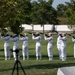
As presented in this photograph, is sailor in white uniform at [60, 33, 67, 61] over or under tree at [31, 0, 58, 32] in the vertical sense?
under

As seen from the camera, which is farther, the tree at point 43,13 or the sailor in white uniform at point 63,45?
the tree at point 43,13

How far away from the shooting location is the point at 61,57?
2441 centimetres

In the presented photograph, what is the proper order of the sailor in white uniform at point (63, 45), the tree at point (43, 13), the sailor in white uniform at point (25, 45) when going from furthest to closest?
the tree at point (43, 13), the sailor in white uniform at point (25, 45), the sailor in white uniform at point (63, 45)

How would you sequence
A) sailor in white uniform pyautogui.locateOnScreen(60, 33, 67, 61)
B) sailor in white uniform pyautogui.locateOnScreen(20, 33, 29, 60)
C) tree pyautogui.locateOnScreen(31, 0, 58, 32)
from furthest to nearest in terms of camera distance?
tree pyautogui.locateOnScreen(31, 0, 58, 32) < sailor in white uniform pyautogui.locateOnScreen(20, 33, 29, 60) < sailor in white uniform pyautogui.locateOnScreen(60, 33, 67, 61)

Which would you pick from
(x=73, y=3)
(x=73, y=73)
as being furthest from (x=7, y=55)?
(x=73, y=3)

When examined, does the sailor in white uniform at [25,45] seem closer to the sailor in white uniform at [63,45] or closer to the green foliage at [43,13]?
the sailor in white uniform at [63,45]

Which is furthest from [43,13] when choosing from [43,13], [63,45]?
[63,45]

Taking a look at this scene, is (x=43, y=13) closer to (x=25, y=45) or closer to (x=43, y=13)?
(x=43, y=13)

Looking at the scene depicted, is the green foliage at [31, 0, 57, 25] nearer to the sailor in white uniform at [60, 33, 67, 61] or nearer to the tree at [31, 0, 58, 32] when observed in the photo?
the tree at [31, 0, 58, 32]

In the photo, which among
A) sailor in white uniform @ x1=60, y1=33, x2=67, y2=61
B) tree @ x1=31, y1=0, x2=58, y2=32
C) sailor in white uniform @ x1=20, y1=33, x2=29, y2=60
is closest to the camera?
sailor in white uniform @ x1=60, y1=33, x2=67, y2=61

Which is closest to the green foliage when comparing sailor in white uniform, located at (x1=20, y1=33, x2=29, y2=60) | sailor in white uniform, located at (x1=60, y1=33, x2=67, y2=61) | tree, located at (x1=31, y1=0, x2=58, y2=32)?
tree, located at (x1=31, y1=0, x2=58, y2=32)

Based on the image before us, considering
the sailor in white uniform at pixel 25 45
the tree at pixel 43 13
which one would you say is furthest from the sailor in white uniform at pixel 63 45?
the tree at pixel 43 13

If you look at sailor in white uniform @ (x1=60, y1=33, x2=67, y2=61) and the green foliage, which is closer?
sailor in white uniform @ (x1=60, y1=33, x2=67, y2=61)

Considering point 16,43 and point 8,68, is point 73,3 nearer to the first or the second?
point 16,43
